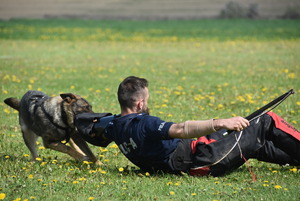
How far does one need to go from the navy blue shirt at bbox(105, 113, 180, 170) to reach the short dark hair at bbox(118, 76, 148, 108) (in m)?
0.16

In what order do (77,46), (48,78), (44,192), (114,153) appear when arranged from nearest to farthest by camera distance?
1. (44,192)
2. (114,153)
3. (48,78)
4. (77,46)

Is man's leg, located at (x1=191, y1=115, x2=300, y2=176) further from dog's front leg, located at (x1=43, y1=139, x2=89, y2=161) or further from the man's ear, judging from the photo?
dog's front leg, located at (x1=43, y1=139, x2=89, y2=161)

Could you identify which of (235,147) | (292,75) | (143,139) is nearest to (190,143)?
(235,147)

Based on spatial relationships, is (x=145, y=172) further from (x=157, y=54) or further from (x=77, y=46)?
(x=77, y=46)

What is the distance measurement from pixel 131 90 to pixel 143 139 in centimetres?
51

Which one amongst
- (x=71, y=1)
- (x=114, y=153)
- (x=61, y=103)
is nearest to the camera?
(x=61, y=103)

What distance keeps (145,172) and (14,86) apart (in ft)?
24.5

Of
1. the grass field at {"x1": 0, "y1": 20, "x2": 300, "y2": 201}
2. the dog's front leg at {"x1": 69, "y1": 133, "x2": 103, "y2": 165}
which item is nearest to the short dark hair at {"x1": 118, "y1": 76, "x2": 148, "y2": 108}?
the grass field at {"x1": 0, "y1": 20, "x2": 300, "y2": 201}

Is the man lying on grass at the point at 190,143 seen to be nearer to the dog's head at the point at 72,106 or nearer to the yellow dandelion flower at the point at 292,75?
the dog's head at the point at 72,106

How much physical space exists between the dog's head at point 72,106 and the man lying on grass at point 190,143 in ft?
2.63

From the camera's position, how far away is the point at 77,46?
84.2 ft

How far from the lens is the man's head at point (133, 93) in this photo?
4703mm

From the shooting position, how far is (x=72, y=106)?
18.7 ft

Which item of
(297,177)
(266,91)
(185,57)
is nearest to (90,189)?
(297,177)
